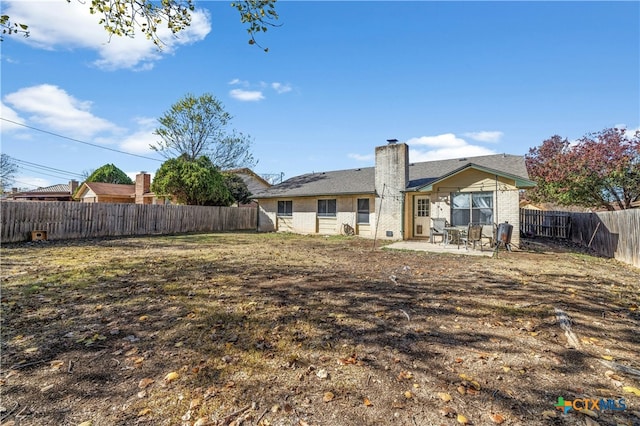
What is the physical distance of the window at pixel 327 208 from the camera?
17.6 meters

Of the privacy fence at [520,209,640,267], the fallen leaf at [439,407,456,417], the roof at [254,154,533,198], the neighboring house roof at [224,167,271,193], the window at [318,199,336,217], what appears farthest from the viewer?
the neighboring house roof at [224,167,271,193]

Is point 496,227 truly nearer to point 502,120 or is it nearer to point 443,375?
point 502,120

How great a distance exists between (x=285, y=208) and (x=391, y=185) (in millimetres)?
7528

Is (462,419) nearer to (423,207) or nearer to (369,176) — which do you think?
(423,207)

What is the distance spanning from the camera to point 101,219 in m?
15.2

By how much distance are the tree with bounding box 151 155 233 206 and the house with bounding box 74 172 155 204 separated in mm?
8874

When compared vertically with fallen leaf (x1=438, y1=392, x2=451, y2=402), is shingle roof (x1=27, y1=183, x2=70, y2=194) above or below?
above

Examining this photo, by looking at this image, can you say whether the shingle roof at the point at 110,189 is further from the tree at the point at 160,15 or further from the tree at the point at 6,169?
Answer: the tree at the point at 160,15

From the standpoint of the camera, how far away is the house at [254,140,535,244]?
1222cm

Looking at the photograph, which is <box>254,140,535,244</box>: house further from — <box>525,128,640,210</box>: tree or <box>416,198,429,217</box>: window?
<box>525,128,640,210</box>: tree

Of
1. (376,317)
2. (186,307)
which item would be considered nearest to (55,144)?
(186,307)

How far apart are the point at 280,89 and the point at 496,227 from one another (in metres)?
10.9

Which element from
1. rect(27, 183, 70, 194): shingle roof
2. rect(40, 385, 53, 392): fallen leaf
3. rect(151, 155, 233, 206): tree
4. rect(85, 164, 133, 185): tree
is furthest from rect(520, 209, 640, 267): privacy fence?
rect(27, 183, 70, 194): shingle roof

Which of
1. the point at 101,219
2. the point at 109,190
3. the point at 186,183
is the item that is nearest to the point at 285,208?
the point at 186,183
